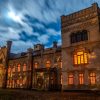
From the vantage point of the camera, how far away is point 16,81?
1666 inches

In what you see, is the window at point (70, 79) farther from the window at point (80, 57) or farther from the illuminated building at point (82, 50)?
the window at point (80, 57)

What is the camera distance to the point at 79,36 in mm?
28484

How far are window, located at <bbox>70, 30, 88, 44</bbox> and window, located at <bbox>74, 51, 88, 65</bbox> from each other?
2.07m

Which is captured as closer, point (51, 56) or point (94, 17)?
point (94, 17)

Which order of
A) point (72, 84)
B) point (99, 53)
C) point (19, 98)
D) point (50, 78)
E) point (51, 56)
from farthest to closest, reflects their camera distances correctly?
point (51, 56), point (50, 78), point (72, 84), point (99, 53), point (19, 98)

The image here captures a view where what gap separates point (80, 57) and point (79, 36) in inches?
133

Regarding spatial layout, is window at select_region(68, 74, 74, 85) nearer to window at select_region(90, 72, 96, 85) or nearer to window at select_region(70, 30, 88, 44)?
window at select_region(90, 72, 96, 85)

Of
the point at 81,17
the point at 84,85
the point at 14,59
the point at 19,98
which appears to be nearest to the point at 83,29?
the point at 81,17

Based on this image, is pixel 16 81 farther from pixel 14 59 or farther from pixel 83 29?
pixel 83 29

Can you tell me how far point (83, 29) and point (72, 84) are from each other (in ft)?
28.4

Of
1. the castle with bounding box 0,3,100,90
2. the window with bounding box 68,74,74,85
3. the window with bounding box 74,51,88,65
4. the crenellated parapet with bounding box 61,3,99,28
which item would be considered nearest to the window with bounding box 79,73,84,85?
the castle with bounding box 0,3,100,90

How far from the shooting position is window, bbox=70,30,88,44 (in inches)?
1091

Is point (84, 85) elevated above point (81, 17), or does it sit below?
below

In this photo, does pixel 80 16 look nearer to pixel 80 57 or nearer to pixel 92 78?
pixel 80 57
